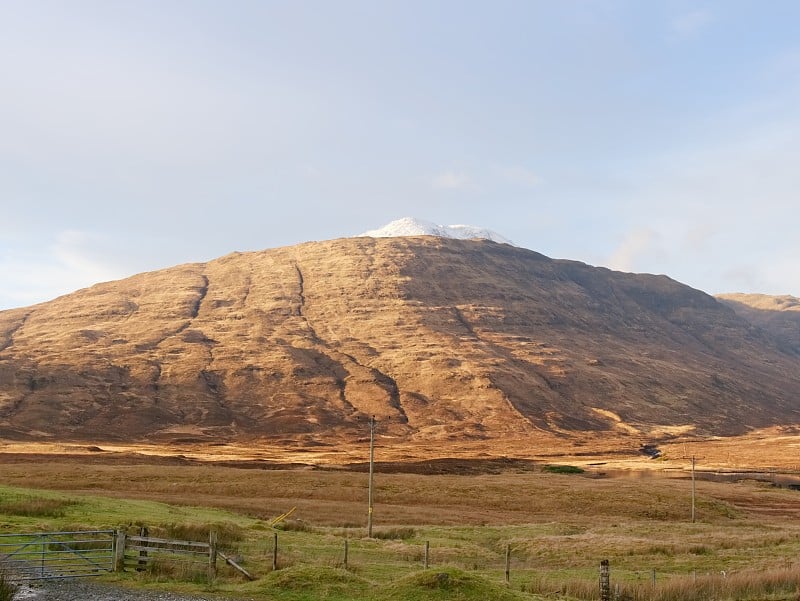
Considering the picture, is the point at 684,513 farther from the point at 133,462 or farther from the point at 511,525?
the point at 133,462

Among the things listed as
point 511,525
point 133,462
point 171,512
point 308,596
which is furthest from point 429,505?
point 133,462

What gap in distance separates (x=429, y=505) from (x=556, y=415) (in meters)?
130

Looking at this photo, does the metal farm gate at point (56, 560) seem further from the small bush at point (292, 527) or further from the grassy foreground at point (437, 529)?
the small bush at point (292, 527)

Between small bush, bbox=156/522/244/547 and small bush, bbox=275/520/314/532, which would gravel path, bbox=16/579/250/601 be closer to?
small bush, bbox=156/522/244/547

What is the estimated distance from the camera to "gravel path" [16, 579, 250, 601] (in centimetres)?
2197

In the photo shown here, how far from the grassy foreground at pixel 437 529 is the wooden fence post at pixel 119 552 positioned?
0.68m

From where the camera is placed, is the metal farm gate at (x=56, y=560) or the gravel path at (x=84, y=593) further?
the metal farm gate at (x=56, y=560)

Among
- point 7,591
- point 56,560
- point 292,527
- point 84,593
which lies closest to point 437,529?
point 292,527

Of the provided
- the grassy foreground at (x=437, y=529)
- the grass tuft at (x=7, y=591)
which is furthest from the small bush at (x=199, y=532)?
the grass tuft at (x=7, y=591)

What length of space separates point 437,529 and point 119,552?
1065 inches

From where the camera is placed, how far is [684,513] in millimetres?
67688

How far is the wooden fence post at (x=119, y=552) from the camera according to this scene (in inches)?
1035

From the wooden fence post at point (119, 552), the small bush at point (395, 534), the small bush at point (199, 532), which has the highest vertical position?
the wooden fence post at point (119, 552)

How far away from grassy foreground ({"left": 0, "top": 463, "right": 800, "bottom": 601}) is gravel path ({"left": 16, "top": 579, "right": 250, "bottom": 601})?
1175 mm
